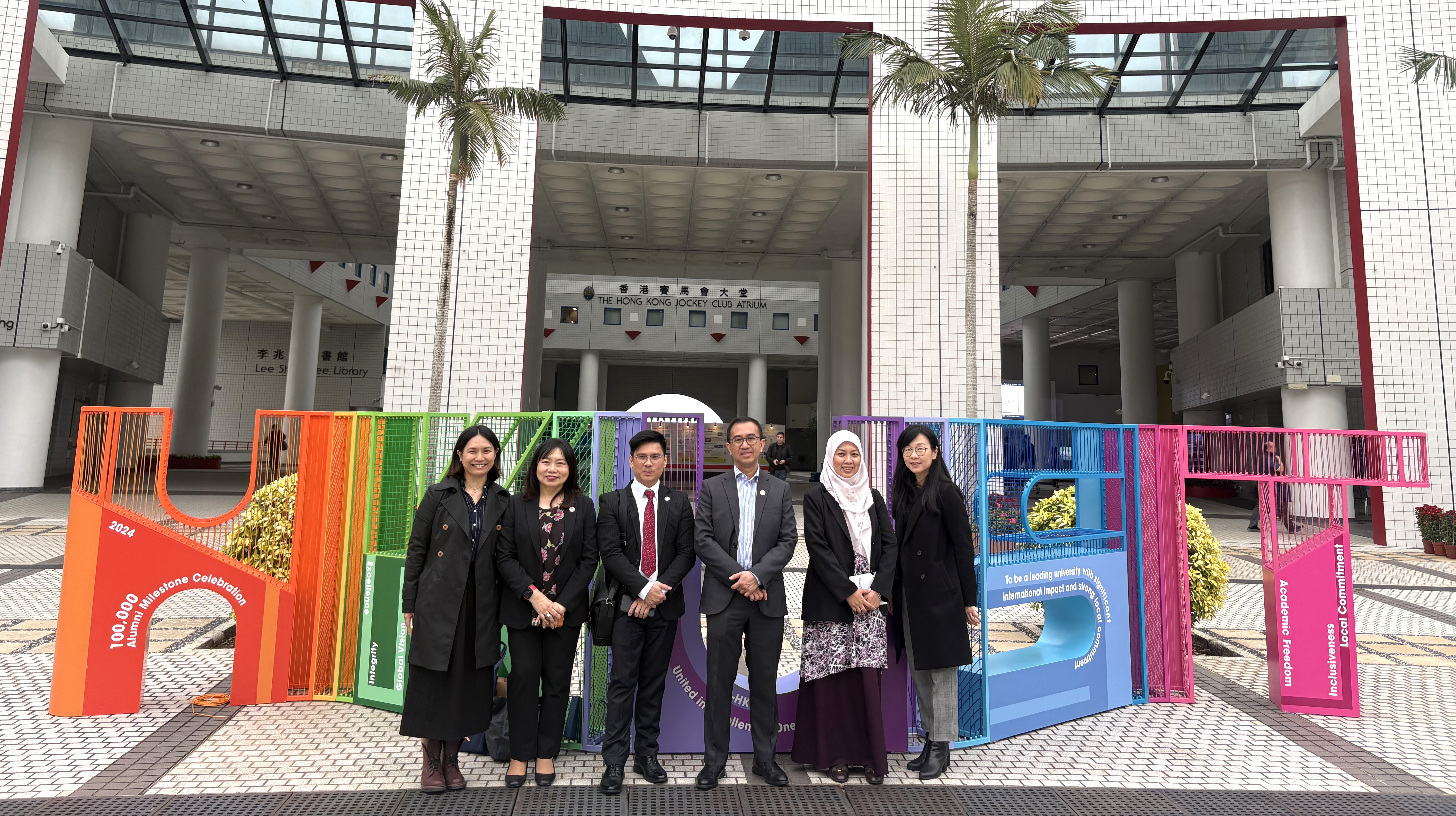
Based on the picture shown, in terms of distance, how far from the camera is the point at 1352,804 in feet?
10.5

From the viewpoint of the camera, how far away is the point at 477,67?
9.45 m

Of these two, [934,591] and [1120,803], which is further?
[934,591]

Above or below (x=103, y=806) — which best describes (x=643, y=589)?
above

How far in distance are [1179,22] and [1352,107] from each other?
141 inches

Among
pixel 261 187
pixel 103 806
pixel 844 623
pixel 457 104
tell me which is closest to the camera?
pixel 103 806

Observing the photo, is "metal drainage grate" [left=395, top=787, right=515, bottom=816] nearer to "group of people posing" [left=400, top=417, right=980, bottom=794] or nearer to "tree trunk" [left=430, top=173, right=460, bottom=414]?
"group of people posing" [left=400, top=417, right=980, bottom=794]

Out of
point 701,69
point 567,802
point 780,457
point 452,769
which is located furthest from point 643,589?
point 701,69

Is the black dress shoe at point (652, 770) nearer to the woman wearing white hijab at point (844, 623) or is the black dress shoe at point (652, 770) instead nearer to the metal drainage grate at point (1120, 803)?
the woman wearing white hijab at point (844, 623)

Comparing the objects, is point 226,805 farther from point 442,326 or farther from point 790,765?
point 442,326

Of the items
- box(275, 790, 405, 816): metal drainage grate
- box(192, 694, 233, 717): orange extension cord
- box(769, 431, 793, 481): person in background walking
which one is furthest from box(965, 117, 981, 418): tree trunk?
box(192, 694, 233, 717): orange extension cord

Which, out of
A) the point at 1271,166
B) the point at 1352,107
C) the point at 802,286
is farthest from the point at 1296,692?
the point at 802,286

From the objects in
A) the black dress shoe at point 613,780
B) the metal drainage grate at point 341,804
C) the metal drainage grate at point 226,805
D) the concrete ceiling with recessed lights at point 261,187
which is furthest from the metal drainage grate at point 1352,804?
the concrete ceiling with recessed lights at point 261,187

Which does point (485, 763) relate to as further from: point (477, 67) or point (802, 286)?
point (802, 286)

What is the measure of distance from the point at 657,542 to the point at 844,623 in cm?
98
